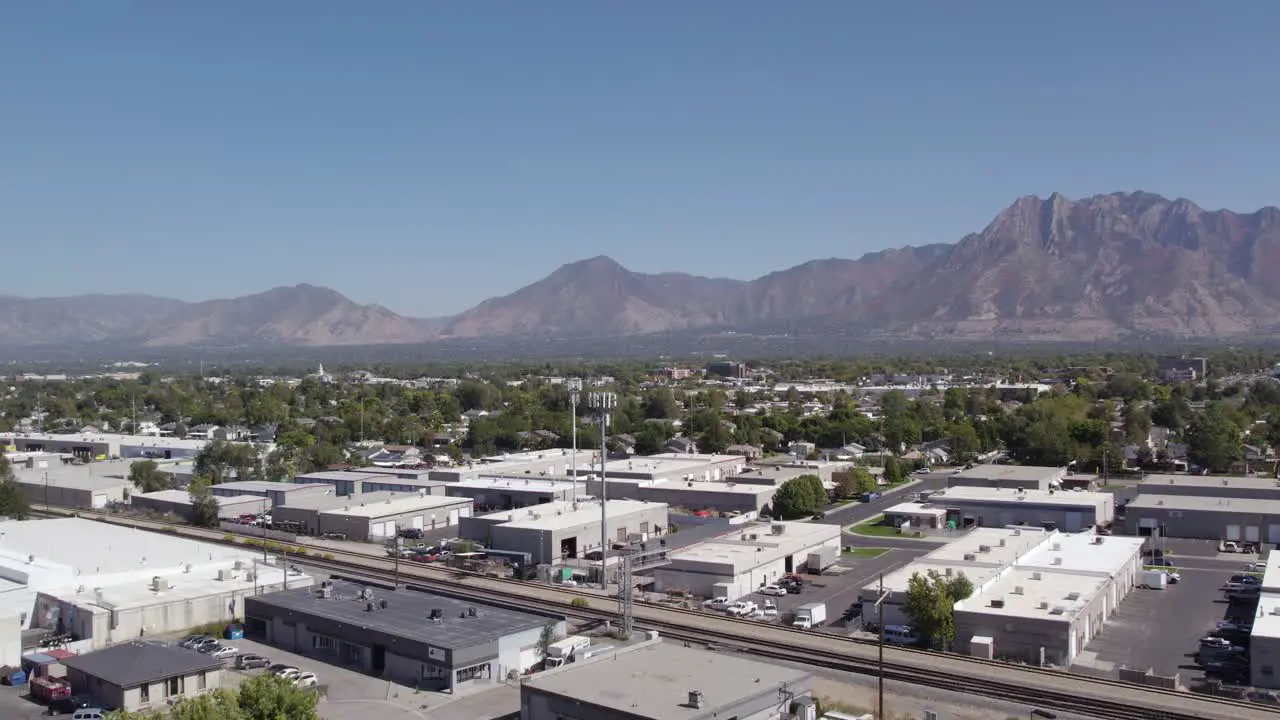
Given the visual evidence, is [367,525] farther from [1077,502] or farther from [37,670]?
[1077,502]

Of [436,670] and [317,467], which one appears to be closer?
[436,670]

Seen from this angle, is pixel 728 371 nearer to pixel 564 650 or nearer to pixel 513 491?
pixel 513 491

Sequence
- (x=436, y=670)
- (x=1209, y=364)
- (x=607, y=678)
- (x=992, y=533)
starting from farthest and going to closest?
(x=1209, y=364)
(x=992, y=533)
(x=436, y=670)
(x=607, y=678)

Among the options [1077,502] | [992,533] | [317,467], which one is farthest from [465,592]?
[317,467]

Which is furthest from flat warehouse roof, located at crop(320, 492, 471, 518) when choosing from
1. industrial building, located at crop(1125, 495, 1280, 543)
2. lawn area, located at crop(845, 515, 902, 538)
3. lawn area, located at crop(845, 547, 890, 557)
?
industrial building, located at crop(1125, 495, 1280, 543)

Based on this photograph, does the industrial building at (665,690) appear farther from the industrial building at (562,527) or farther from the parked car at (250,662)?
the industrial building at (562,527)

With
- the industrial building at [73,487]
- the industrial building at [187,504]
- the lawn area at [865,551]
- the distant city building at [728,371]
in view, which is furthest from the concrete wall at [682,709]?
the distant city building at [728,371]

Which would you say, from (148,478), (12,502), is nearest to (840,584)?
(12,502)
